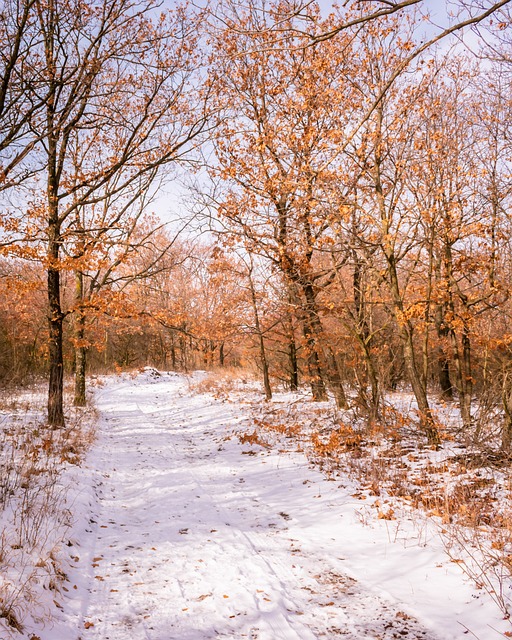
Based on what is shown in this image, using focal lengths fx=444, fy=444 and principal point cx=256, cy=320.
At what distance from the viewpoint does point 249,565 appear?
4.58 meters

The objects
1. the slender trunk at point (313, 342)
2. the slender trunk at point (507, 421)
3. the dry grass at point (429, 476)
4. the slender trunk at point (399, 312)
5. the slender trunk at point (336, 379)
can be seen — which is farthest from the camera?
the slender trunk at point (313, 342)

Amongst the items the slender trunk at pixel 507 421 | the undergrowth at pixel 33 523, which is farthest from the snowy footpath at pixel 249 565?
the slender trunk at pixel 507 421

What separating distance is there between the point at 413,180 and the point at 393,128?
121cm

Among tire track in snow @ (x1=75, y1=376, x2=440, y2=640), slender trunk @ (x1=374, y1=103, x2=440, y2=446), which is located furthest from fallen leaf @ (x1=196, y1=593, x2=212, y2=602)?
slender trunk @ (x1=374, y1=103, x2=440, y2=446)

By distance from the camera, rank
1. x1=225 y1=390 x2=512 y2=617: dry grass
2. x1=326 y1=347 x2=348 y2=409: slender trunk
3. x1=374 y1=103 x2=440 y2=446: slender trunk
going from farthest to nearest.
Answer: x1=326 y1=347 x2=348 y2=409: slender trunk < x1=374 y1=103 x2=440 y2=446: slender trunk < x1=225 y1=390 x2=512 y2=617: dry grass

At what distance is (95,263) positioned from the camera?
11.0 meters

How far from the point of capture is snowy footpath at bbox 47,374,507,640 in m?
3.51

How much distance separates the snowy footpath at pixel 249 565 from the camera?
351 cm

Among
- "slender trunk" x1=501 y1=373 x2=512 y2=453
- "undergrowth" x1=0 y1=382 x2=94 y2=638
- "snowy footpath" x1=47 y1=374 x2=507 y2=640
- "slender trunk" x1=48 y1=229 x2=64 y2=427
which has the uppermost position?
"slender trunk" x1=48 y1=229 x2=64 y2=427

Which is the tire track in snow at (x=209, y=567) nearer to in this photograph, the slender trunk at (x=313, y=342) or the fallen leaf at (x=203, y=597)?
the fallen leaf at (x=203, y=597)

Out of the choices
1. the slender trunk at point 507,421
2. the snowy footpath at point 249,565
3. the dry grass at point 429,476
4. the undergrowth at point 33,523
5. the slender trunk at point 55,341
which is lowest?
the snowy footpath at point 249,565

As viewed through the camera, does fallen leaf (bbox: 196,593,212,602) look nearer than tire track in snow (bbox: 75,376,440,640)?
No

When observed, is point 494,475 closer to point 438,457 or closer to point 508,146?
point 438,457

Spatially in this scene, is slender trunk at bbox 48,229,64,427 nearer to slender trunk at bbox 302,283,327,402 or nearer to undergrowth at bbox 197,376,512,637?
undergrowth at bbox 197,376,512,637
